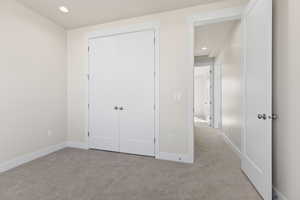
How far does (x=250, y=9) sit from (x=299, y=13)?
0.79m

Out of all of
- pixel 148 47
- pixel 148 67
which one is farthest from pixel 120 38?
pixel 148 67

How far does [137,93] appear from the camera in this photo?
2936 mm

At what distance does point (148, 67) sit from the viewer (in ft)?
9.34

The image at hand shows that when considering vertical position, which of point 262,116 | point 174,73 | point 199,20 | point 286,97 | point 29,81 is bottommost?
point 262,116

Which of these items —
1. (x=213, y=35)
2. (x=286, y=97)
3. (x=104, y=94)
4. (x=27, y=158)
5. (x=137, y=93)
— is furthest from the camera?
(x=213, y=35)

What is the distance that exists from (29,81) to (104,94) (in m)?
1.32

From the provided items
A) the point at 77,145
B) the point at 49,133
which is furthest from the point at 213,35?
the point at 49,133

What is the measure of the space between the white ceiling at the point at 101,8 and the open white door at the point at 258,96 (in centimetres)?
97

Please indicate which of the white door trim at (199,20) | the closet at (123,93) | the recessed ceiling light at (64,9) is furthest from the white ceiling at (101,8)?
the closet at (123,93)

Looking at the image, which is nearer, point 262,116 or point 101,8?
point 262,116

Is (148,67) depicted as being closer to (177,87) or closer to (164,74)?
(164,74)

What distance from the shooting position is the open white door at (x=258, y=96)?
154 centimetres

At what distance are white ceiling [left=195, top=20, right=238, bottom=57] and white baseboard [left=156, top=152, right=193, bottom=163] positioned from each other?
→ 9.00 feet

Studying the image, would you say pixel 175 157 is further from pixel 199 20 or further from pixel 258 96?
pixel 199 20
